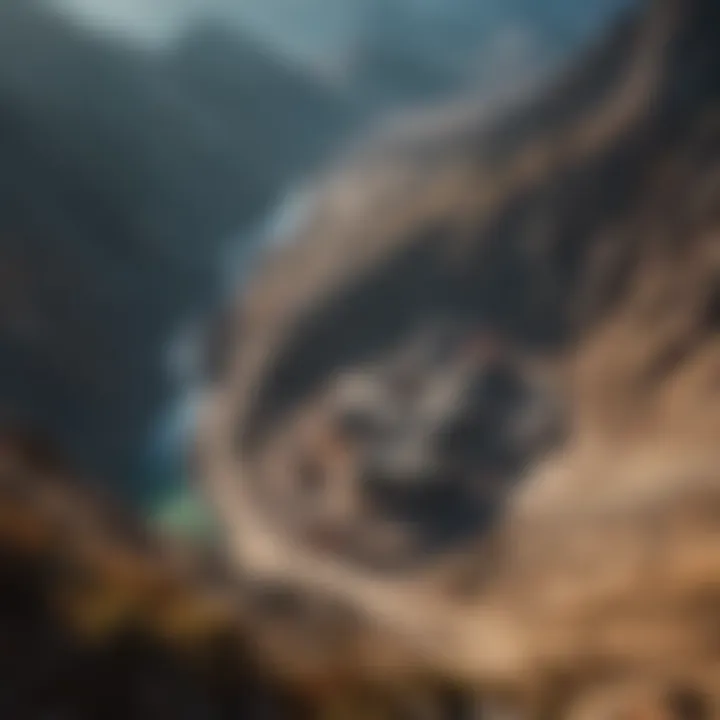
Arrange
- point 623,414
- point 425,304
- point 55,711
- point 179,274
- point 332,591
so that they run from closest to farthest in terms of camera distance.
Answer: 1. point 55,711
2. point 332,591
3. point 623,414
4. point 425,304
5. point 179,274

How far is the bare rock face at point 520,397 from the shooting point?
31516 mm

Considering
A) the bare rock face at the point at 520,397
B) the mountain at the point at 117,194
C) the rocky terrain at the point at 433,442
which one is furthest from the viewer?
the mountain at the point at 117,194

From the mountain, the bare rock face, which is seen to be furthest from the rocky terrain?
the mountain

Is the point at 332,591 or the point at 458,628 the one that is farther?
the point at 332,591

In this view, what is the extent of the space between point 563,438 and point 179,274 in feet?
104

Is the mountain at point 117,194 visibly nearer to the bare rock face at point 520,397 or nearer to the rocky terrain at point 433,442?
the rocky terrain at point 433,442

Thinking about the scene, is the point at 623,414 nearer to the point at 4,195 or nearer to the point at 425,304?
the point at 425,304

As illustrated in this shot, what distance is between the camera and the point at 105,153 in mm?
75438

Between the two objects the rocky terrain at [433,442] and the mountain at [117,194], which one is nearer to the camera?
the rocky terrain at [433,442]

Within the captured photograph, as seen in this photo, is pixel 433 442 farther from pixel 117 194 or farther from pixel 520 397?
pixel 117 194

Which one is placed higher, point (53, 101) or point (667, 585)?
point (53, 101)

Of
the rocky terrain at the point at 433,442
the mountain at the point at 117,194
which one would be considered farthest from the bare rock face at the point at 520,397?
the mountain at the point at 117,194

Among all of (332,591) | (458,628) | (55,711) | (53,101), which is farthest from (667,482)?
(53,101)

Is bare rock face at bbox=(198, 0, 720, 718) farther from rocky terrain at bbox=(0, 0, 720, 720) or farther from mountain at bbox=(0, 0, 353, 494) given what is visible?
mountain at bbox=(0, 0, 353, 494)
